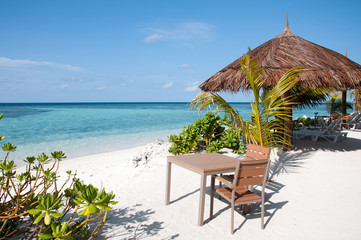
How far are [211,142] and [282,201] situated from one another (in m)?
3.22

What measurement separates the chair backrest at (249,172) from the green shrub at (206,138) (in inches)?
142

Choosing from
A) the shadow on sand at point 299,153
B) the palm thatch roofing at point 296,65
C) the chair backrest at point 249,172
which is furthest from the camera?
the palm thatch roofing at point 296,65

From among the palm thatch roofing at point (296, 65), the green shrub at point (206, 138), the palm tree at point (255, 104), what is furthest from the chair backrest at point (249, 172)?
the green shrub at point (206, 138)

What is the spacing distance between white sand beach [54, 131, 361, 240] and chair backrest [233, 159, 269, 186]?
60cm

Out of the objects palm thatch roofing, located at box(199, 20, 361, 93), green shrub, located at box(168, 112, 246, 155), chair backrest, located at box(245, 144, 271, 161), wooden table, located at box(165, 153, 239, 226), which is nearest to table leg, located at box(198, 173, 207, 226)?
wooden table, located at box(165, 153, 239, 226)

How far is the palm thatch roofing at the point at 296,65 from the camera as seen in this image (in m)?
5.95

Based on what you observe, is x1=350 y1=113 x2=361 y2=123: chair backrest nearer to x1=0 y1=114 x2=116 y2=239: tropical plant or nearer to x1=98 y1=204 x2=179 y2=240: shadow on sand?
x1=98 y1=204 x2=179 y2=240: shadow on sand

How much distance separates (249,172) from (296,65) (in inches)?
172

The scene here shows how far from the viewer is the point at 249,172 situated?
2.81 m

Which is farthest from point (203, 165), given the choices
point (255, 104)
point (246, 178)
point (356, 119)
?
point (356, 119)

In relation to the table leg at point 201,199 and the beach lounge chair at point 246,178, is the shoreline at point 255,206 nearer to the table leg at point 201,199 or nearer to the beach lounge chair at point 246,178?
the table leg at point 201,199

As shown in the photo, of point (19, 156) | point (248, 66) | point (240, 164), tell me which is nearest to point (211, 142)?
point (248, 66)

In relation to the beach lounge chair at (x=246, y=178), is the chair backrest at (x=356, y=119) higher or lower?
higher

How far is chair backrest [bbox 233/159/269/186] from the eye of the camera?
2750 mm
